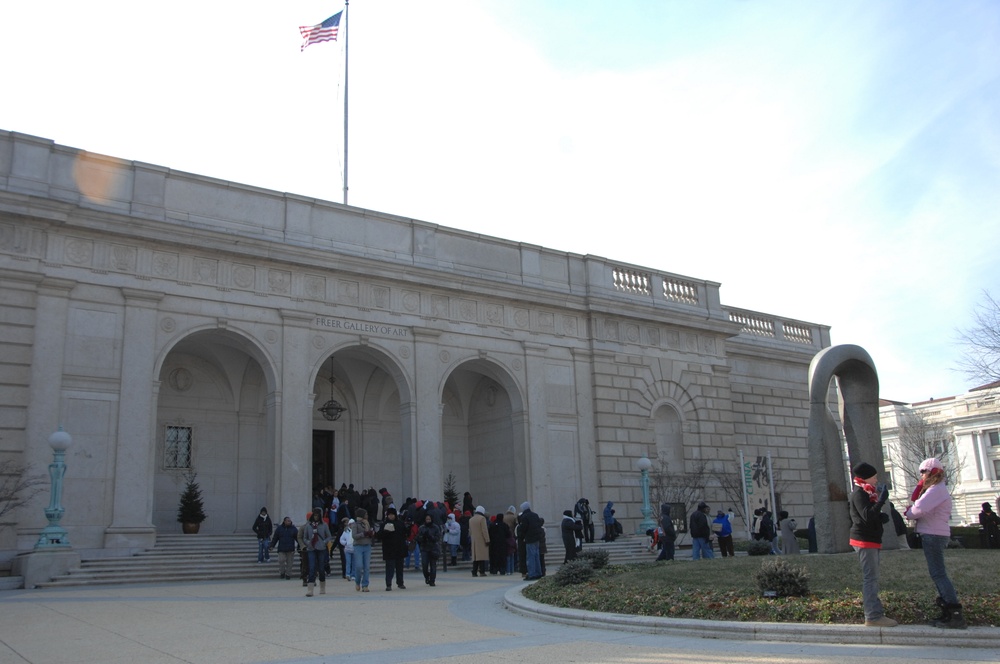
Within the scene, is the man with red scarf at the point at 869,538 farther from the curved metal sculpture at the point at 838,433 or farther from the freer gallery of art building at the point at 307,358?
the freer gallery of art building at the point at 307,358

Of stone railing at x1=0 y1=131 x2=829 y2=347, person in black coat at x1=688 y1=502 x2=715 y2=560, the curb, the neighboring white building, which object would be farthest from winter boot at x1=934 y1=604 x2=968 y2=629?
the neighboring white building

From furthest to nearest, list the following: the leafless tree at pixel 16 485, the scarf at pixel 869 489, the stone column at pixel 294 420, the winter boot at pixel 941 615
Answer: the stone column at pixel 294 420
the leafless tree at pixel 16 485
the scarf at pixel 869 489
the winter boot at pixel 941 615

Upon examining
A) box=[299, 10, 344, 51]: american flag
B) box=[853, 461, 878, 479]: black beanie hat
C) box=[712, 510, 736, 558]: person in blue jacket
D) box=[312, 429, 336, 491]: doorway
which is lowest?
box=[712, 510, 736, 558]: person in blue jacket

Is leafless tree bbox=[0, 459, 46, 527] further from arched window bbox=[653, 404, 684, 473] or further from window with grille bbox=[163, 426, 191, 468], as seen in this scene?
arched window bbox=[653, 404, 684, 473]

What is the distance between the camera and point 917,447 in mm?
71375


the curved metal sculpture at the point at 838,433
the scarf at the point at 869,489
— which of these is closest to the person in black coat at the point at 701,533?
the curved metal sculpture at the point at 838,433

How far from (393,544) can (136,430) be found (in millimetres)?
8792

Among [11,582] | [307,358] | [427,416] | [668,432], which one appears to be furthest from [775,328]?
[11,582]

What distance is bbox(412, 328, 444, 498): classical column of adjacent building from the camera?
26422 mm

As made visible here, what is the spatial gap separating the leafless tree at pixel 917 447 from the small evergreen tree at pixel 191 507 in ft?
193

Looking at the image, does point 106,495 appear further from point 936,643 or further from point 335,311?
point 936,643

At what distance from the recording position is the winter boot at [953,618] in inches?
335

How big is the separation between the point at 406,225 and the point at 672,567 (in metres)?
16.1

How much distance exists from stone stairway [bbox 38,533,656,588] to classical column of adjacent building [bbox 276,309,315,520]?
5.27 feet
